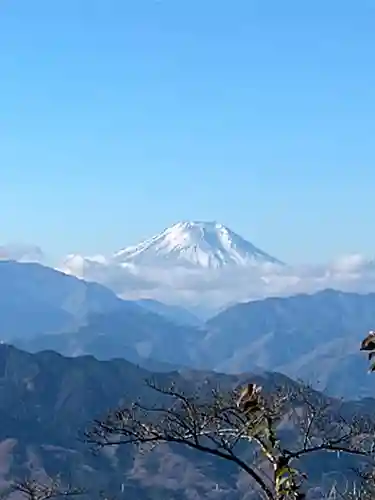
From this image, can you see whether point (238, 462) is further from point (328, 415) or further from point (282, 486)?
point (328, 415)

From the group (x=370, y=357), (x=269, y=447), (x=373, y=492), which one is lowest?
(x=373, y=492)

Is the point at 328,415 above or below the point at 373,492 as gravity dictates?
above

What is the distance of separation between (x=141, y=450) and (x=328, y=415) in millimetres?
3695

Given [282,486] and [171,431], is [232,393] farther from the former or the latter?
[282,486]

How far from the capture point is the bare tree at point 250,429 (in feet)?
50.3

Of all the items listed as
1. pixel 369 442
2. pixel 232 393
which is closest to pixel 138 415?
pixel 232 393

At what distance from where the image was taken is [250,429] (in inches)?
619

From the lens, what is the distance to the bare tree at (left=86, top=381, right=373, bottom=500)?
15.3 metres

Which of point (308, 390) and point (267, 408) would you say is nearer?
point (267, 408)

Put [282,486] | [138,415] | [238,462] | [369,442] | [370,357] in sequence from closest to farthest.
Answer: [370,357] → [282,486] → [238,462] → [138,415] → [369,442]

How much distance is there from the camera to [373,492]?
66.4 feet

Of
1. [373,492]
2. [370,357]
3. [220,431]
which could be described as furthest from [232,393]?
[373,492]

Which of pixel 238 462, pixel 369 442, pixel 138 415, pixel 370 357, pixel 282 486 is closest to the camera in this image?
pixel 370 357

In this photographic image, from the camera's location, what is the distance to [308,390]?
19078 mm
